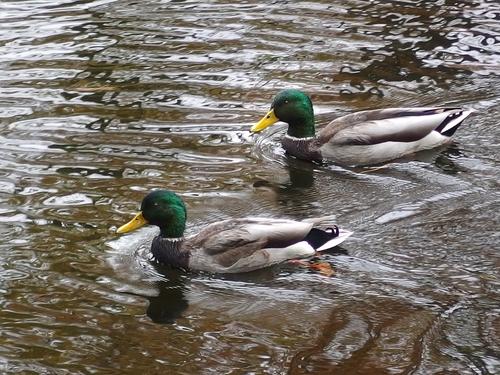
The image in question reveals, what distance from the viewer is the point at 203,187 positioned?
385 inches

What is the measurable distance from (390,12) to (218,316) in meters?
7.55

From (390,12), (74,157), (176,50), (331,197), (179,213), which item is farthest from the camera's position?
(390,12)

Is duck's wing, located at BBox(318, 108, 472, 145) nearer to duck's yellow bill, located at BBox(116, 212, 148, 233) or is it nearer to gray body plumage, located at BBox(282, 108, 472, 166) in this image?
gray body plumage, located at BBox(282, 108, 472, 166)

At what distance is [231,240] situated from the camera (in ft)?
Result: 27.2

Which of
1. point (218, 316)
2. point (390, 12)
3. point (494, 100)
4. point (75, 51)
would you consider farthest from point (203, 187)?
point (390, 12)

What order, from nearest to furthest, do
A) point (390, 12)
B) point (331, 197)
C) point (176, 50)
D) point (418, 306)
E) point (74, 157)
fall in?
1. point (418, 306)
2. point (331, 197)
3. point (74, 157)
4. point (176, 50)
5. point (390, 12)

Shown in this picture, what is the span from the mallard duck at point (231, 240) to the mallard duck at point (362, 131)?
2.01 metres

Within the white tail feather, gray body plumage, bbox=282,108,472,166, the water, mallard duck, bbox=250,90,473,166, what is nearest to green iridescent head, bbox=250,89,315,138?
mallard duck, bbox=250,90,473,166

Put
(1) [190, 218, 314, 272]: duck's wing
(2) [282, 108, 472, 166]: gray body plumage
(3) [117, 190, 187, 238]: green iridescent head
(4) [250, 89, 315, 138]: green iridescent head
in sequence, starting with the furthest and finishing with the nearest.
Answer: (4) [250, 89, 315, 138]: green iridescent head
(2) [282, 108, 472, 166]: gray body plumage
(3) [117, 190, 187, 238]: green iridescent head
(1) [190, 218, 314, 272]: duck's wing

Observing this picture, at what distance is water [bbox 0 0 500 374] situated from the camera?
24.1 ft

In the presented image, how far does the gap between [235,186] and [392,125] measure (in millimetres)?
1617

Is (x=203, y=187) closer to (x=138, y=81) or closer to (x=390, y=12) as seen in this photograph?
(x=138, y=81)

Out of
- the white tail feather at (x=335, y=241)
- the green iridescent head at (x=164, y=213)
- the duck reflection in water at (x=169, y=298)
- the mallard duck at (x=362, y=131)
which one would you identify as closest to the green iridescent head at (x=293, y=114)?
the mallard duck at (x=362, y=131)

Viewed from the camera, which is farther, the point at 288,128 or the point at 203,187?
the point at 288,128
